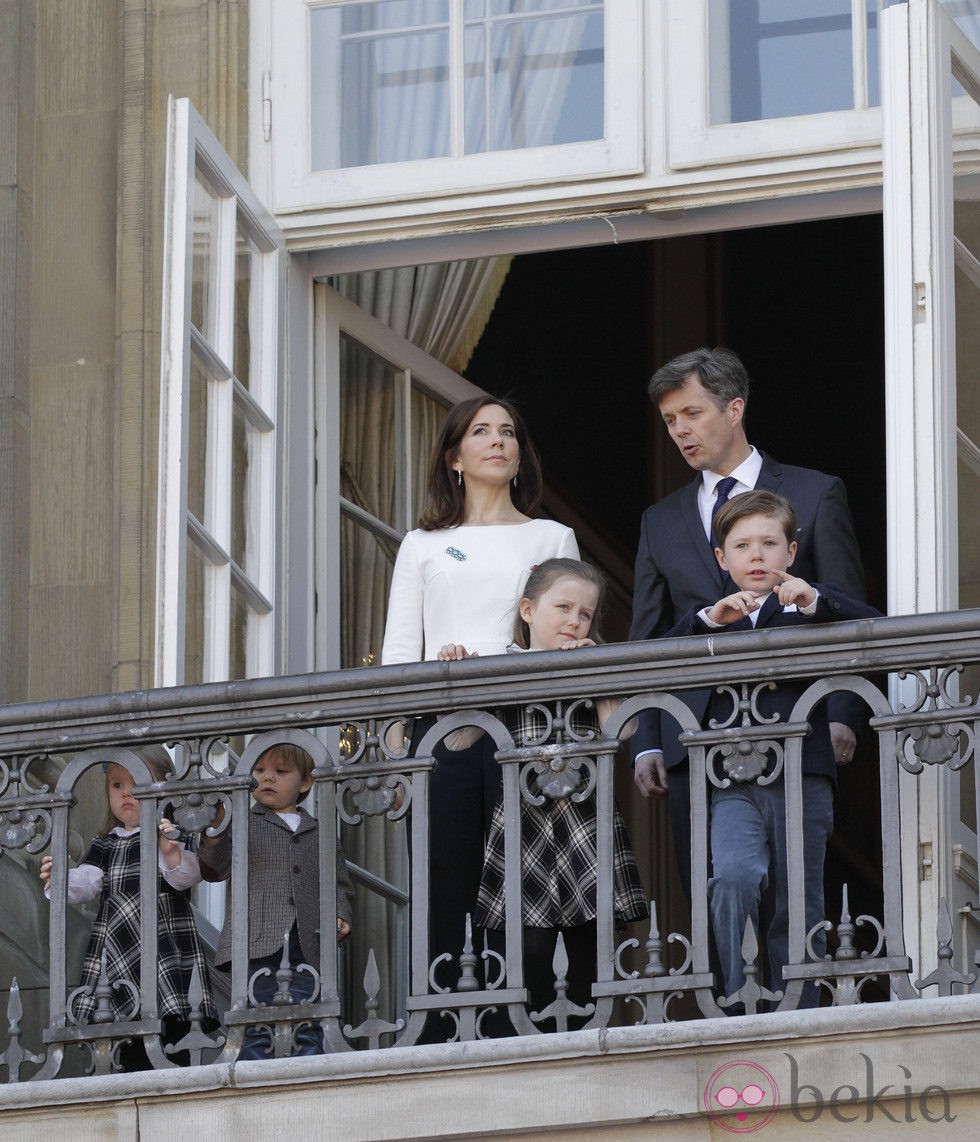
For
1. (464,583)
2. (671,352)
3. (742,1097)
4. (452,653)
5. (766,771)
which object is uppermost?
(671,352)

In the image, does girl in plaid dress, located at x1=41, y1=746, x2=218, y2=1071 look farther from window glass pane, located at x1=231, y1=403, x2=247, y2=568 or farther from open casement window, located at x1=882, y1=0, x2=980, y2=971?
open casement window, located at x1=882, y1=0, x2=980, y2=971

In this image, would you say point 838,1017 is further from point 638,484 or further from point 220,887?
point 638,484

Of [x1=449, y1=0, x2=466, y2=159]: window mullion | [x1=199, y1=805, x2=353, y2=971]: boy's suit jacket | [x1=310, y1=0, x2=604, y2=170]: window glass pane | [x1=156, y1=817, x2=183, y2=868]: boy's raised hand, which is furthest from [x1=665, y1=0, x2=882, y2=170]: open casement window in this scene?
[x1=156, y1=817, x2=183, y2=868]: boy's raised hand

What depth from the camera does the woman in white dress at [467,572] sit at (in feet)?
18.9

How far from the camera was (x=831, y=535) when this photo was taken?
5.81 meters

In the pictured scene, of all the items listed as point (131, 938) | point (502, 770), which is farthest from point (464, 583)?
point (131, 938)

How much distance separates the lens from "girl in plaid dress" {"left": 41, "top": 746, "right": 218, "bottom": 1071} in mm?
5789

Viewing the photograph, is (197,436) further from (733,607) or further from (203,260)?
(733,607)

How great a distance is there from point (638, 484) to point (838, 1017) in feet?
22.2

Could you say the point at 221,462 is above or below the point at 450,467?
above

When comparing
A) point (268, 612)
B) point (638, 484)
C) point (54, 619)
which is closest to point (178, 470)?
point (268, 612)

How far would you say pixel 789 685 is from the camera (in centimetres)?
544

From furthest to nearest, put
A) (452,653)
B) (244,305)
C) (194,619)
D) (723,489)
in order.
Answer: (244,305)
(194,619)
(723,489)
(452,653)

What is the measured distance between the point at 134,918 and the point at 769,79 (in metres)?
2.91
